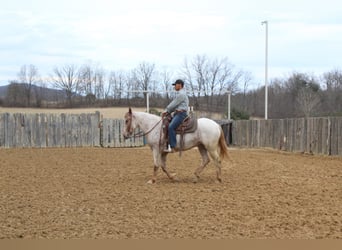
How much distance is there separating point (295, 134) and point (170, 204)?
13282 millimetres

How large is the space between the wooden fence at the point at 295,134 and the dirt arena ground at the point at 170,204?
4.90 m

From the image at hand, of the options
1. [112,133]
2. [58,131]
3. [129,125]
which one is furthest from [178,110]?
[112,133]

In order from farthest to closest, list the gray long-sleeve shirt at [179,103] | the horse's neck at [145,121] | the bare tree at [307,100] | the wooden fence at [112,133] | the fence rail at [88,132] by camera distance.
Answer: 1. the bare tree at [307,100]
2. the wooden fence at [112,133]
3. the fence rail at [88,132]
4. the horse's neck at [145,121]
5. the gray long-sleeve shirt at [179,103]

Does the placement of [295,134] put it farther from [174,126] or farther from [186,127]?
[174,126]

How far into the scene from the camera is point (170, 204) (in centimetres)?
720

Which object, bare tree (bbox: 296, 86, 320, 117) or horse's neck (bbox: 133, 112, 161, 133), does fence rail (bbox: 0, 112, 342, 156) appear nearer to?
horse's neck (bbox: 133, 112, 161, 133)

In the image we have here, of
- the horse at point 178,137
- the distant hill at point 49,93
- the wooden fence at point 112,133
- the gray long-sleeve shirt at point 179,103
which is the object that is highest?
A: the distant hill at point 49,93

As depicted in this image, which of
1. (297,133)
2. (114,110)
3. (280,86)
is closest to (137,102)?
(114,110)

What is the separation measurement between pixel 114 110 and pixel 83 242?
41865mm

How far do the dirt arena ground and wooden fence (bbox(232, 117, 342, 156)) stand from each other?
490 cm

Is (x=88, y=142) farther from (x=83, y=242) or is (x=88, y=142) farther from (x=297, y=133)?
(x=83, y=242)

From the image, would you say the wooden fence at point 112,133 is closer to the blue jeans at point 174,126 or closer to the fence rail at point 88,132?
the fence rail at point 88,132

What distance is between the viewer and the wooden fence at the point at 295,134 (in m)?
16.7

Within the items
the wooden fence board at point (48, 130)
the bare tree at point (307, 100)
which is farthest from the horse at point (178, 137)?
the bare tree at point (307, 100)
